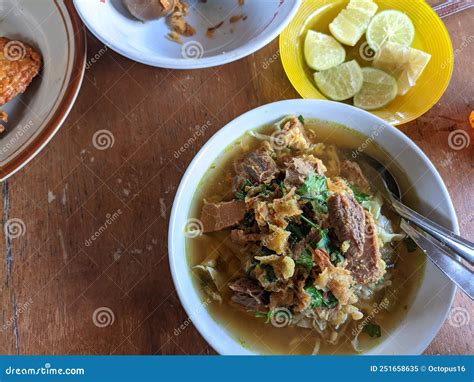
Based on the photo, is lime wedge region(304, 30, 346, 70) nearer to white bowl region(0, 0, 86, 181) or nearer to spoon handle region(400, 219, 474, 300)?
spoon handle region(400, 219, 474, 300)

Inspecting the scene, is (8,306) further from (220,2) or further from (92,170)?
(220,2)

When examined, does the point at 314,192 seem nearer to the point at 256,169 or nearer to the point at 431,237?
the point at 256,169

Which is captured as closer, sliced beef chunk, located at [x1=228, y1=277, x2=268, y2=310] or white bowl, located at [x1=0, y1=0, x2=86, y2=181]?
sliced beef chunk, located at [x1=228, y1=277, x2=268, y2=310]

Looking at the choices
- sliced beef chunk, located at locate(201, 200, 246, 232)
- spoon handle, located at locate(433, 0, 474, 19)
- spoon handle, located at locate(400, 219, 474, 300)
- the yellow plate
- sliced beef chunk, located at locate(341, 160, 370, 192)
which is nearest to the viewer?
spoon handle, located at locate(400, 219, 474, 300)

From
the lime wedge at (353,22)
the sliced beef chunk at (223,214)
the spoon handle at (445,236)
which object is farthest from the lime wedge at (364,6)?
the sliced beef chunk at (223,214)

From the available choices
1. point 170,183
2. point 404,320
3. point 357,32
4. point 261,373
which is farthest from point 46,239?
point 357,32

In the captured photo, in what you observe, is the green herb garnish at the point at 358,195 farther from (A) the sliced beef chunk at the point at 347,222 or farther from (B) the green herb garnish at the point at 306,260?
(B) the green herb garnish at the point at 306,260

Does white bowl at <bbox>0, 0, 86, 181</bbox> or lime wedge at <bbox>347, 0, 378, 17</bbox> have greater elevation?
lime wedge at <bbox>347, 0, 378, 17</bbox>

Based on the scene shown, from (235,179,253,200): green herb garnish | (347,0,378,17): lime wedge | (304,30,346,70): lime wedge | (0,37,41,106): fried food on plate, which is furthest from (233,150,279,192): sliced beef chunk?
(0,37,41,106): fried food on plate
